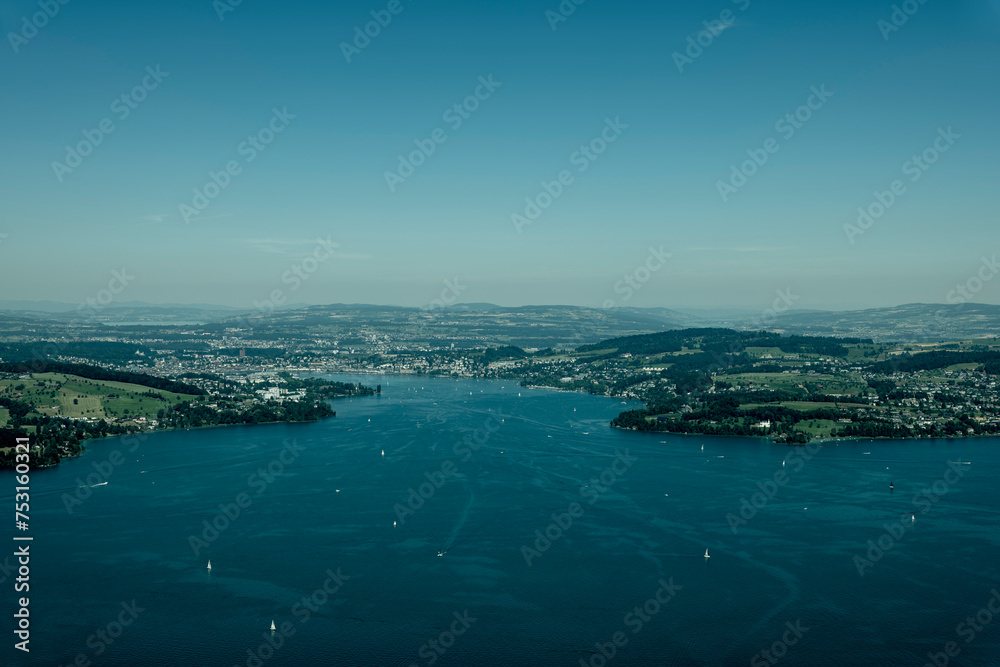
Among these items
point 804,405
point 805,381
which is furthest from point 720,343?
point 804,405

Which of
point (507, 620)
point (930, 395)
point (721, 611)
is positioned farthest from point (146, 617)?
point (930, 395)

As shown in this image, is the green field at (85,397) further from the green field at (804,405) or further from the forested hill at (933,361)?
the forested hill at (933,361)

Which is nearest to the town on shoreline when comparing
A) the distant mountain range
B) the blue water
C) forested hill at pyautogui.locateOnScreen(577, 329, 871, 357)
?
forested hill at pyautogui.locateOnScreen(577, 329, 871, 357)

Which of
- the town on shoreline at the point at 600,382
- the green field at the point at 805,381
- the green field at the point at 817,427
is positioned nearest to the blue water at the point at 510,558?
the green field at the point at 817,427

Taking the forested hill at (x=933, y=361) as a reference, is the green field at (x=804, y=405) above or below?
below

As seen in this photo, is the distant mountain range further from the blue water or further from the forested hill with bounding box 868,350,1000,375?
the blue water
